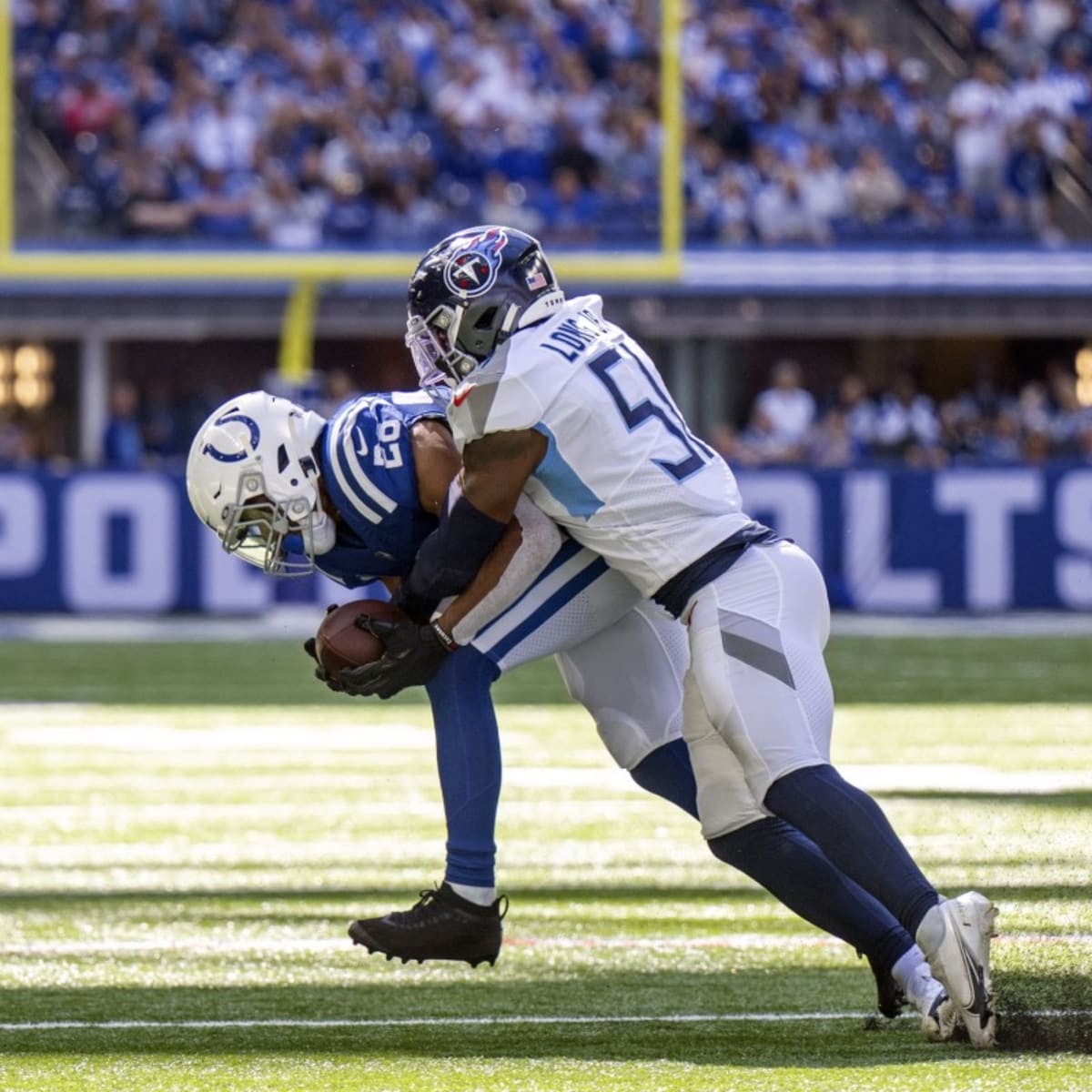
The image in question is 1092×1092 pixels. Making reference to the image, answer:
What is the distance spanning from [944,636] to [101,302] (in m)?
7.70

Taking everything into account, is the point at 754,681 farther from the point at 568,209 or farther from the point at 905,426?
the point at 905,426

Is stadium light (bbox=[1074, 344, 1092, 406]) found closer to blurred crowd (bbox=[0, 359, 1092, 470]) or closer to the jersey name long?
blurred crowd (bbox=[0, 359, 1092, 470])

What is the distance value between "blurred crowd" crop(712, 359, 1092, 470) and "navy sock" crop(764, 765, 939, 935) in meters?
10.4

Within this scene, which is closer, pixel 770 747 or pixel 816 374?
pixel 770 747

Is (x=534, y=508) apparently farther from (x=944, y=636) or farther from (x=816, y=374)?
(x=816, y=374)

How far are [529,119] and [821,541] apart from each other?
4283mm

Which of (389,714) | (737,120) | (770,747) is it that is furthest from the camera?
(737,120)

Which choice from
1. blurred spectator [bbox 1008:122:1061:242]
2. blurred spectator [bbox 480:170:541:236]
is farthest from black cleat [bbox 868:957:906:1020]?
blurred spectator [bbox 1008:122:1061:242]

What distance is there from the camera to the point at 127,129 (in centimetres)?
1555

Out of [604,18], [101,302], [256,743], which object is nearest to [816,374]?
[604,18]

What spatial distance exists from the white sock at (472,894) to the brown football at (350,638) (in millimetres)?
425

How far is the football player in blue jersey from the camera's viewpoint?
3.87 m

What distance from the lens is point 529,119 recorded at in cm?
1585

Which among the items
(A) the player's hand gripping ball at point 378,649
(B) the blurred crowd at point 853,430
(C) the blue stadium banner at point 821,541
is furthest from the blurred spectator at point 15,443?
(A) the player's hand gripping ball at point 378,649
